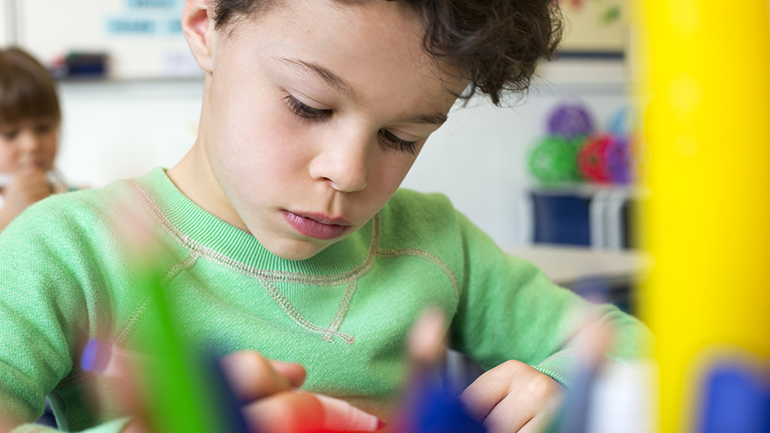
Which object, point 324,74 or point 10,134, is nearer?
point 324,74

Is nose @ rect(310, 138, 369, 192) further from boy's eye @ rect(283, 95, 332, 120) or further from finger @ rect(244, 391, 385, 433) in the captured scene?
finger @ rect(244, 391, 385, 433)

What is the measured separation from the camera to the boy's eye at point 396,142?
1.37 feet

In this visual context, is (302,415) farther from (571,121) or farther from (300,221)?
(571,121)

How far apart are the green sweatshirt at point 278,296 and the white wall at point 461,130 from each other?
71.5 inches

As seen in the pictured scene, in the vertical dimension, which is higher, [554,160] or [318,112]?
[318,112]

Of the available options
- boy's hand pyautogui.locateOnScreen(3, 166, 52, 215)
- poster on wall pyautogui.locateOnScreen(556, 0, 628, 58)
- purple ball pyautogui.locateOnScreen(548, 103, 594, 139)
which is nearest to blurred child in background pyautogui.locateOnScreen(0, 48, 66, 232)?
boy's hand pyautogui.locateOnScreen(3, 166, 52, 215)

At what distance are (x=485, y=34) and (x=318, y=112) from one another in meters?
0.12

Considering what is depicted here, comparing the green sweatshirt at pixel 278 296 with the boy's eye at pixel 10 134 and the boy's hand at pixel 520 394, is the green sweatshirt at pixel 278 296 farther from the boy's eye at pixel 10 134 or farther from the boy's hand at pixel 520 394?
the boy's eye at pixel 10 134

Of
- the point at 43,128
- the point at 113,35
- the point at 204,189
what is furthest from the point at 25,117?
the point at 204,189

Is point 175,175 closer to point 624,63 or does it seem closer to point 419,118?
point 419,118

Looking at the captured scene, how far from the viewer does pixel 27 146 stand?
1.61 metres

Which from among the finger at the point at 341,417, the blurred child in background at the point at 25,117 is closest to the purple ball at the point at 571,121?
the blurred child in background at the point at 25,117

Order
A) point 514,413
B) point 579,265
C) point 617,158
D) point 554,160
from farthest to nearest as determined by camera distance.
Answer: point 554,160 < point 617,158 < point 579,265 < point 514,413

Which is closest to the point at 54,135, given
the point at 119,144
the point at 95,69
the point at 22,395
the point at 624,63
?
the point at 95,69
